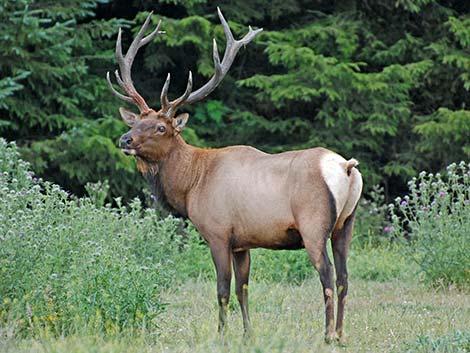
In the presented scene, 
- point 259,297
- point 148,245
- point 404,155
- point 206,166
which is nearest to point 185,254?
point 148,245

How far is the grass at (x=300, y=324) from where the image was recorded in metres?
5.69

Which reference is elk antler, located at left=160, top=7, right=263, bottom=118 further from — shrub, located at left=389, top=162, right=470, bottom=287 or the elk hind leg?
shrub, located at left=389, top=162, right=470, bottom=287

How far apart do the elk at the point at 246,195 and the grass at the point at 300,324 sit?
0.34 metres

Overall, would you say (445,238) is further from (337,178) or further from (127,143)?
(127,143)

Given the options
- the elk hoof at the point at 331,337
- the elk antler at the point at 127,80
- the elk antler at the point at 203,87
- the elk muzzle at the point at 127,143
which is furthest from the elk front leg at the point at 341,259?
the elk antler at the point at 127,80

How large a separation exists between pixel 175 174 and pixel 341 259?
1559mm

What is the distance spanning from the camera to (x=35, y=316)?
20.2ft

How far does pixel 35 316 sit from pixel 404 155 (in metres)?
9.69

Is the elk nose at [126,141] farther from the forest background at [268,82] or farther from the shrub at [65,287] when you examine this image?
the forest background at [268,82]

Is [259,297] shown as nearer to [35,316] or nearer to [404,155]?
[35,316]

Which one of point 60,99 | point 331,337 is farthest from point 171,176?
point 60,99

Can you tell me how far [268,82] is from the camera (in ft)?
48.1

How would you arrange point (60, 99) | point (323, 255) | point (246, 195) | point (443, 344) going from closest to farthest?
1. point (443, 344)
2. point (323, 255)
3. point (246, 195)
4. point (60, 99)

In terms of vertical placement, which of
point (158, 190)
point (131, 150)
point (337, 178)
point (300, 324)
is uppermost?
point (337, 178)
